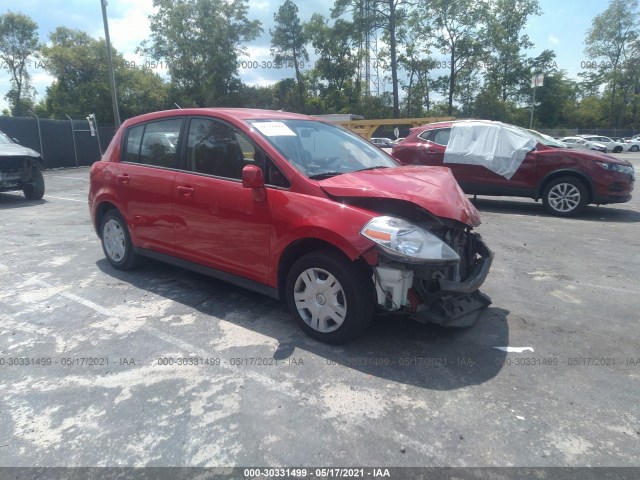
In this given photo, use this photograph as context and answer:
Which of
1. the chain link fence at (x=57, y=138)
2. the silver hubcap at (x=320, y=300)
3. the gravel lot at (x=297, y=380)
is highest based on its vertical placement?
the chain link fence at (x=57, y=138)

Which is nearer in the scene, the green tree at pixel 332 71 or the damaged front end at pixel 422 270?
the damaged front end at pixel 422 270

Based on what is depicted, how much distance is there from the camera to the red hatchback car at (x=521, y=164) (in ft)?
26.6

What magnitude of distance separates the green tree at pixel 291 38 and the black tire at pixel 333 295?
48384 mm

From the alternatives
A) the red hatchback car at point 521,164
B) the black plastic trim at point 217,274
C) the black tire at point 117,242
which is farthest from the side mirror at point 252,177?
the red hatchback car at point 521,164

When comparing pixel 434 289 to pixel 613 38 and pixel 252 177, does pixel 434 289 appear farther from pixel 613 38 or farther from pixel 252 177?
pixel 613 38

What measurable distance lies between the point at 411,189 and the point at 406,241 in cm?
50

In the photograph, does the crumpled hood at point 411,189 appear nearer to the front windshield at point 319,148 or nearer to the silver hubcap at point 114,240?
the front windshield at point 319,148

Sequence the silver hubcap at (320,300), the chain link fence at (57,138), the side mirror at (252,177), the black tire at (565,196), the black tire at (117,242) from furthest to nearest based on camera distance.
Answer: the chain link fence at (57,138)
the black tire at (565,196)
the black tire at (117,242)
the side mirror at (252,177)
the silver hubcap at (320,300)

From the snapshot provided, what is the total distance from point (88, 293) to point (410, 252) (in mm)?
3476

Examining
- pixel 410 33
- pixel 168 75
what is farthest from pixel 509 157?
pixel 168 75

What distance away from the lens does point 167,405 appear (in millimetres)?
2820

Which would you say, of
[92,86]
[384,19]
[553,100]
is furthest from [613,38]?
[92,86]

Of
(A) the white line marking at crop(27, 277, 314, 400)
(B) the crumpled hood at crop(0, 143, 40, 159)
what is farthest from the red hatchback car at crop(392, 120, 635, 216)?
(B) the crumpled hood at crop(0, 143, 40, 159)

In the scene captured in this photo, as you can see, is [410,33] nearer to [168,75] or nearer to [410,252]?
[168,75]
